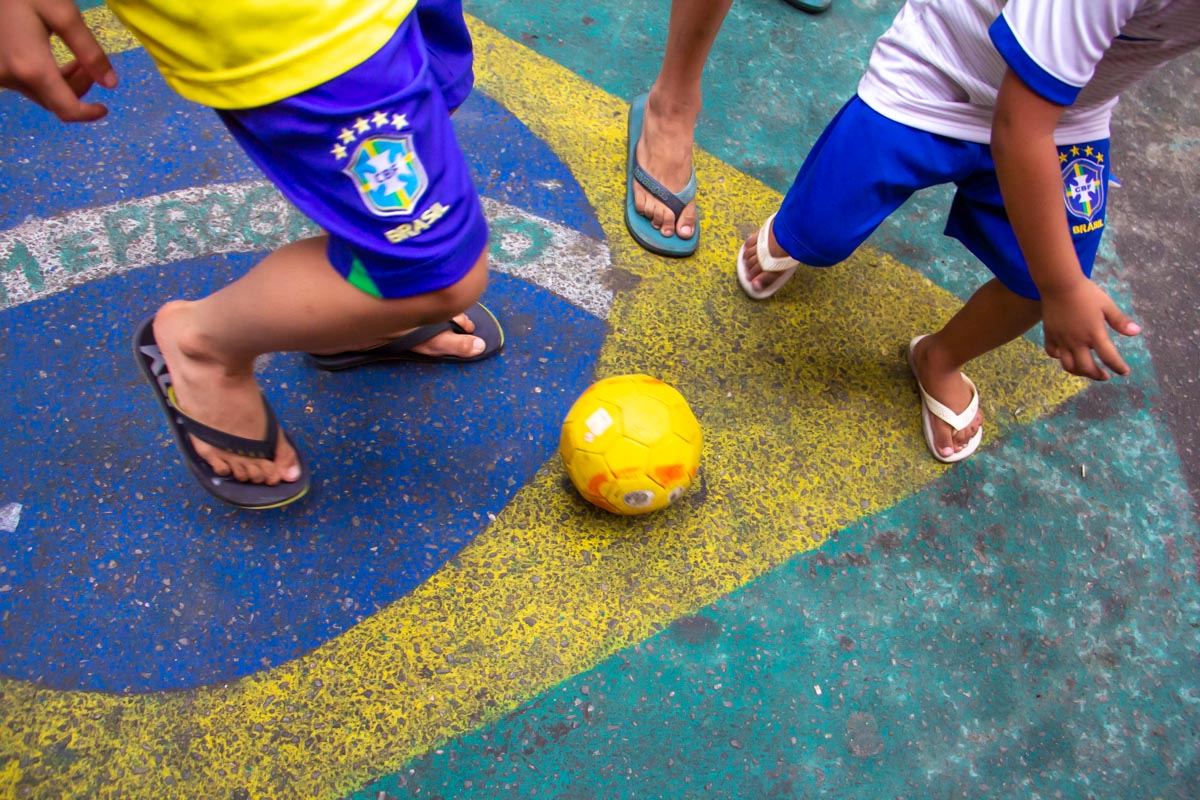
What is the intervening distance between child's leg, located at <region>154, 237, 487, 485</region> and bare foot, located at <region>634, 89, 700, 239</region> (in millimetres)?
885

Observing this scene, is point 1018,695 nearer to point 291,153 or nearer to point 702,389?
point 702,389

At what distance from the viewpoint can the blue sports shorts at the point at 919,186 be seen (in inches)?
64.1

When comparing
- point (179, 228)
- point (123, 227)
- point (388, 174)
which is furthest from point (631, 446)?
point (123, 227)

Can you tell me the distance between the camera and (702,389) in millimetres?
2023

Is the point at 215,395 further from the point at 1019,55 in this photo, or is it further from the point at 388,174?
the point at 1019,55

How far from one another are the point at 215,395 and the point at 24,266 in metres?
0.85

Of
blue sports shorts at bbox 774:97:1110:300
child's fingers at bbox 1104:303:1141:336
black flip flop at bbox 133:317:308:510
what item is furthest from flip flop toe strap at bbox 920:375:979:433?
black flip flop at bbox 133:317:308:510

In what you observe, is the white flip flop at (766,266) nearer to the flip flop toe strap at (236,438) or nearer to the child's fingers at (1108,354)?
the child's fingers at (1108,354)

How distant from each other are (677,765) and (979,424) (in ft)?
3.84

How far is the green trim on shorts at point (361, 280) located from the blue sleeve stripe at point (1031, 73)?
112 centimetres

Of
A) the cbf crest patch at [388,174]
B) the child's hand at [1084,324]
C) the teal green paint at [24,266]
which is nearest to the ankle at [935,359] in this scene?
the child's hand at [1084,324]

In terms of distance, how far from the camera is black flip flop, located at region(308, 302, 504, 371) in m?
1.90

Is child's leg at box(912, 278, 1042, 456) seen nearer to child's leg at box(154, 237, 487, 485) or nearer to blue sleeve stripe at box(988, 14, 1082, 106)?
blue sleeve stripe at box(988, 14, 1082, 106)

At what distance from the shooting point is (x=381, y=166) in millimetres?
1196
